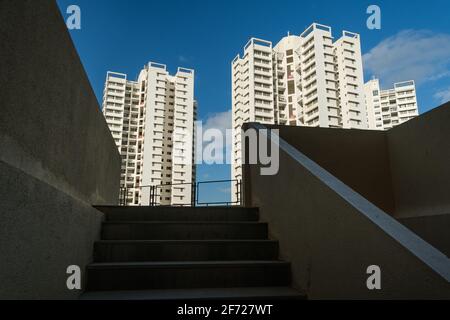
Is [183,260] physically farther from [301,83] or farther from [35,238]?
[301,83]

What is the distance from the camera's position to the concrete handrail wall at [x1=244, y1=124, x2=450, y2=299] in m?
1.35

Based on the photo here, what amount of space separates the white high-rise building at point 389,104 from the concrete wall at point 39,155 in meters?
105

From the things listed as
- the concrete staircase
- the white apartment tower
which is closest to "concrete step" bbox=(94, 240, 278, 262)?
the concrete staircase

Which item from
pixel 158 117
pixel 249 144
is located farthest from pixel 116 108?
pixel 249 144

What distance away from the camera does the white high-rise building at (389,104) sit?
3826 inches

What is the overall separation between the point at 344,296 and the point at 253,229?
1511mm

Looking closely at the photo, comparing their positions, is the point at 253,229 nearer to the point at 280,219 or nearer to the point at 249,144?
the point at 280,219

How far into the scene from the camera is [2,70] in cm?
154

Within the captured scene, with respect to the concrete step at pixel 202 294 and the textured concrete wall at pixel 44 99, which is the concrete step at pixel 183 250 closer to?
the concrete step at pixel 202 294

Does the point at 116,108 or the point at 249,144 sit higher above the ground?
the point at 116,108

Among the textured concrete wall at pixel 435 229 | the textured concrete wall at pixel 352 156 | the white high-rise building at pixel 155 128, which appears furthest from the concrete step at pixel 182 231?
the white high-rise building at pixel 155 128

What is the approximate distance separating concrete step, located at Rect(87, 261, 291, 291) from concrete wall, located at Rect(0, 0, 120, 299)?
0.22 metres

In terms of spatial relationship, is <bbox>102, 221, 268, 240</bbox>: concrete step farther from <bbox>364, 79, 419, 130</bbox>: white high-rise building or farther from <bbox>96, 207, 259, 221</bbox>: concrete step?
<bbox>364, 79, 419, 130</bbox>: white high-rise building
